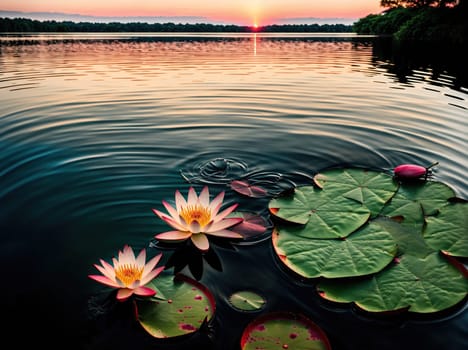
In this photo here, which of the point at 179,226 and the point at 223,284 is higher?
the point at 179,226

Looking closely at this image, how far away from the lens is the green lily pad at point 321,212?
248 centimetres

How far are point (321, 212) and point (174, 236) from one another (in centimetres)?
119

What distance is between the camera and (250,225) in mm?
2725

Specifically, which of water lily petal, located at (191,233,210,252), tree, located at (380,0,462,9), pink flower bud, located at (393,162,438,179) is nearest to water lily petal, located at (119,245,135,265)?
water lily petal, located at (191,233,210,252)

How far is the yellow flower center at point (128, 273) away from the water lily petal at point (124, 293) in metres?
0.03

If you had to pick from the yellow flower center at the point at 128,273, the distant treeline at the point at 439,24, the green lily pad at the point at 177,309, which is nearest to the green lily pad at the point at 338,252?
the green lily pad at the point at 177,309

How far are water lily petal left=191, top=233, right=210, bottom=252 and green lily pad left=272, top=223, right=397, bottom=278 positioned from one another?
1.61 ft

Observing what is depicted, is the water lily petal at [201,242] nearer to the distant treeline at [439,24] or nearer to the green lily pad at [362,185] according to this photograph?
the green lily pad at [362,185]

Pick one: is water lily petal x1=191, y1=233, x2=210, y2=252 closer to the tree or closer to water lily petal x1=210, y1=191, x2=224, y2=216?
water lily petal x1=210, y1=191, x2=224, y2=216

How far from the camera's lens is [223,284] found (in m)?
2.18

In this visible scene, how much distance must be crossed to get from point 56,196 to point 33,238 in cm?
81

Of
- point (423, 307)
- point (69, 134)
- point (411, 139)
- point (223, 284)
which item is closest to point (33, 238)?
point (223, 284)

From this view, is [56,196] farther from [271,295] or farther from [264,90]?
[264,90]

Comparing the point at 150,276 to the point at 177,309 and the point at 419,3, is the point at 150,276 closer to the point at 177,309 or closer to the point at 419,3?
the point at 177,309
